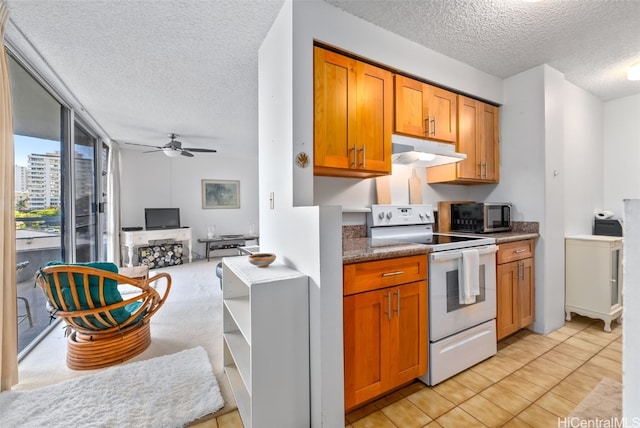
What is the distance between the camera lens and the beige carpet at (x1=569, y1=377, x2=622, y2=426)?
2.33 ft

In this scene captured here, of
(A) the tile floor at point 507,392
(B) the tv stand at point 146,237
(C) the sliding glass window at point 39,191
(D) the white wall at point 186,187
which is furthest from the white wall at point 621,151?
(B) the tv stand at point 146,237

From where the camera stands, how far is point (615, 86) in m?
3.03

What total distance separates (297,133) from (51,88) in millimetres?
2891

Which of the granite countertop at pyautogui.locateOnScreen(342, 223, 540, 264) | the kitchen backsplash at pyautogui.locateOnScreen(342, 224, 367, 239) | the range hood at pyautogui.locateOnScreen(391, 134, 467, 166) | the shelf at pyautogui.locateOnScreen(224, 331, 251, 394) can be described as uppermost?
the range hood at pyautogui.locateOnScreen(391, 134, 467, 166)

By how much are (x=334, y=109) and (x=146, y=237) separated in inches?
199

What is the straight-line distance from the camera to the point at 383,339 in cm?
159

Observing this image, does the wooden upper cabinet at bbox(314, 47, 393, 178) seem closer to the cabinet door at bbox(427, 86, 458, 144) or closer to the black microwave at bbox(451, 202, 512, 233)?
the cabinet door at bbox(427, 86, 458, 144)

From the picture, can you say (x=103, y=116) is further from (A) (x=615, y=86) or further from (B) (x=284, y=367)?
(A) (x=615, y=86)

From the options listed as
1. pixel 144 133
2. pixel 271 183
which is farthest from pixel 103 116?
pixel 271 183

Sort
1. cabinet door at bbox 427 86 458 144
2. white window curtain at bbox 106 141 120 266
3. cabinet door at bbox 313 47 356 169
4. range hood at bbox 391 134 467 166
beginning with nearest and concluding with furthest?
cabinet door at bbox 313 47 356 169 → range hood at bbox 391 134 467 166 → cabinet door at bbox 427 86 458 144 → white window curtain at bbox 106 141 120 266

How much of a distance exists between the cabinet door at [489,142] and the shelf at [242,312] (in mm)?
2526

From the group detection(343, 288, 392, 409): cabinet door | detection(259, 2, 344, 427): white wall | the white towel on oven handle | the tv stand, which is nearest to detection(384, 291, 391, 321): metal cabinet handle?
detection(343, 288, 392, 409): cabinet door

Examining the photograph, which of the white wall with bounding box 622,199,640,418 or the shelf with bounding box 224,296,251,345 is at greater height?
the white wall with bounding box 622,199,640,418

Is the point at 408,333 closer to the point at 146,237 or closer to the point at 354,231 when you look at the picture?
the point at 354,231
